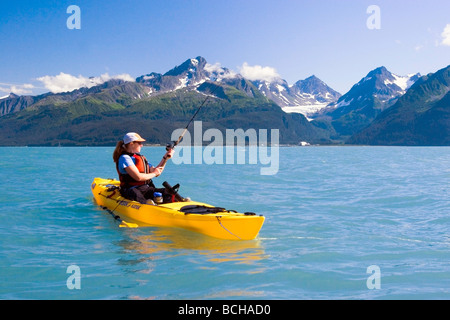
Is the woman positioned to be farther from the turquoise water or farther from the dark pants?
the turquoise water

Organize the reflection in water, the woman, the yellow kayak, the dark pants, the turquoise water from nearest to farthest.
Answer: the turquoise water → the reflection in water → the yellow kayak → the woman → the dark pants

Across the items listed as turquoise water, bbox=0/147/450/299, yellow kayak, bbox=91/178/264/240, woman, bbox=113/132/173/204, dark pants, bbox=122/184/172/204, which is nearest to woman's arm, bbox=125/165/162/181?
woman, bbox=113/132/173/204

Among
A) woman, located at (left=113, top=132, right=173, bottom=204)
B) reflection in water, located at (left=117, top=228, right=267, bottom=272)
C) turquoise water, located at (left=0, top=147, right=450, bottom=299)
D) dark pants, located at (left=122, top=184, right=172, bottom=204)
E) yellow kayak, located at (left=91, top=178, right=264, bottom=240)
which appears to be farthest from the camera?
dark pants, located at (left=122, top=184, right=172, bottom=204)

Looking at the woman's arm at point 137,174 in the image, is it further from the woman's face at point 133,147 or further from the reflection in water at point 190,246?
the reflection in water at point 190,246

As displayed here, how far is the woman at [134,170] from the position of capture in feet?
42.8

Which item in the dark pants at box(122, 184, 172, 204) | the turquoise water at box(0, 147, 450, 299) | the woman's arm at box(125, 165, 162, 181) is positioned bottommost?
the turquoise water at box(0, 147, 450, 299)

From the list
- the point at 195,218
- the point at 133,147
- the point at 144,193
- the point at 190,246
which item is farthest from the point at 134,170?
the point at 190,246

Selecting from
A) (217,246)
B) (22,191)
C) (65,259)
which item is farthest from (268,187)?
(65,259)

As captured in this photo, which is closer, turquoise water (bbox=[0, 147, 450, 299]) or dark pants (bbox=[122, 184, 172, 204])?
turquoise water (bbox=[0, 147, 450, 299])

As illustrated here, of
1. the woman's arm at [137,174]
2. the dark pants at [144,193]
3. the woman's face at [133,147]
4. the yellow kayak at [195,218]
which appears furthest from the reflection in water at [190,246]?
the woman's face at [133,147]

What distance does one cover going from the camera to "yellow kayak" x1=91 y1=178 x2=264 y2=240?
11.2 metres

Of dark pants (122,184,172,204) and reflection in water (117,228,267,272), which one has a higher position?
dark pants (122,184,172,204)

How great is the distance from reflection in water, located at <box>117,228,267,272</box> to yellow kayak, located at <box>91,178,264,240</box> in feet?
0.74

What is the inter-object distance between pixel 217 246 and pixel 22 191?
740 inches
